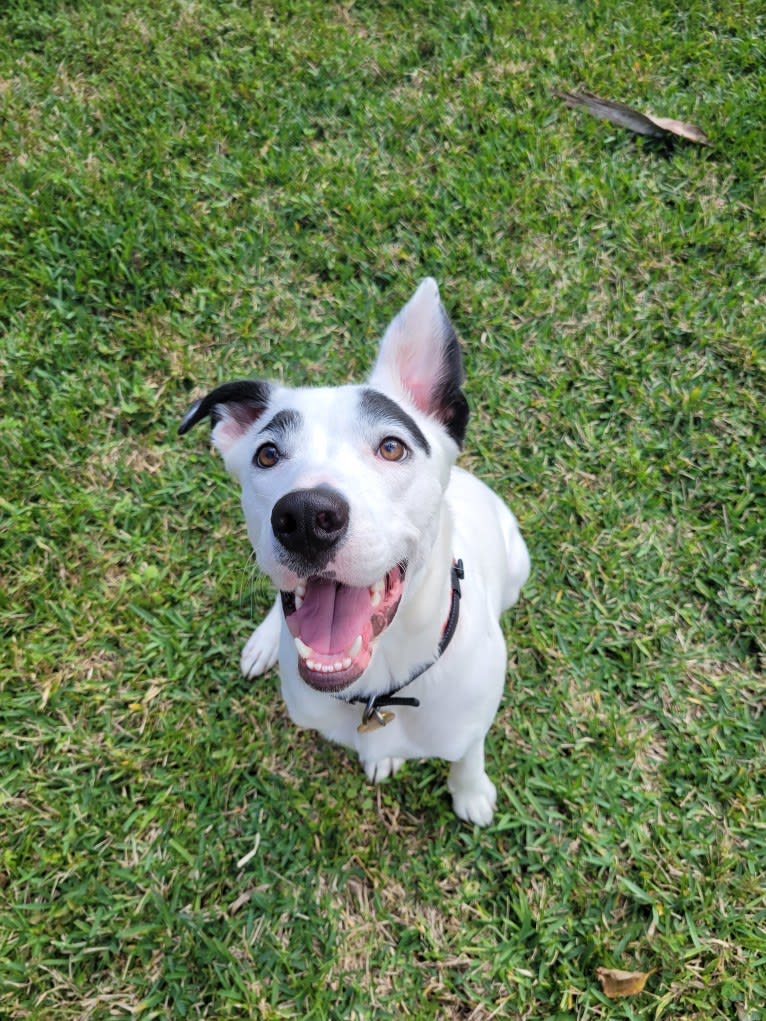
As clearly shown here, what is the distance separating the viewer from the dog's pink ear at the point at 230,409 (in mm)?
2232

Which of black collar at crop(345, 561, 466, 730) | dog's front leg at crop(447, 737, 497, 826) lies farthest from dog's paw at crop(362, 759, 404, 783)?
black collar at crop(345, 561, 466, 730)

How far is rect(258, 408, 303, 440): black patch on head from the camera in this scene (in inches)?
79.5

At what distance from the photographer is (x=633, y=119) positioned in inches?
183

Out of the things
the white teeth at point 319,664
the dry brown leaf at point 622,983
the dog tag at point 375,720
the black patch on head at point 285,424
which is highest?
the black patch on head at point 285,424

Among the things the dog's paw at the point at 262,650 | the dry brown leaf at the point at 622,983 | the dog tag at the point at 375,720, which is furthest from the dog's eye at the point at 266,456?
the dry brown leaf at the point at 622,983

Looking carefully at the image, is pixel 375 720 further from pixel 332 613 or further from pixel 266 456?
pixel 266 456

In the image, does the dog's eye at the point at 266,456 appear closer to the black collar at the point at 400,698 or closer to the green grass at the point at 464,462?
the black collar at the point at 400,698

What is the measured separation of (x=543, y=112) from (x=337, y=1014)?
5.04 meters

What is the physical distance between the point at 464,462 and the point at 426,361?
159 centimetres

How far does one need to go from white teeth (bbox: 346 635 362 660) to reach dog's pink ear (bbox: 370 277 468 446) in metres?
0.81

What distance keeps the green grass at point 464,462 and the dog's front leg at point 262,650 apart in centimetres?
11

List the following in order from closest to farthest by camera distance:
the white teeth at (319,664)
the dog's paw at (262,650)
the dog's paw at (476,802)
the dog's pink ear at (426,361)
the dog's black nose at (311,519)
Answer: the dog's black nose at (311,519) → the white teeth at (319,664) → the dog's pink ear at (426,361) → the dog's paw at (476,802) → the dog's paw at (262,650)

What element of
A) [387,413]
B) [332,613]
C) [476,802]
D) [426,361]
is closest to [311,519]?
[332,613]

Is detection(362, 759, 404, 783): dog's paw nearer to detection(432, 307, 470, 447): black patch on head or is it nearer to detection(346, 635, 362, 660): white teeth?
detection(346, 635, 362, 660): white teeth
